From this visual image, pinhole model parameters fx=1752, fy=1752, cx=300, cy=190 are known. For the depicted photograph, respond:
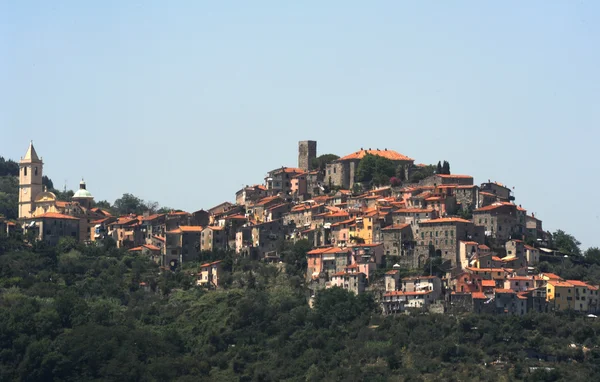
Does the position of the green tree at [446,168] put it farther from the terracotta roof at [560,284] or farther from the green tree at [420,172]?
the terracotta roof at [560,284]

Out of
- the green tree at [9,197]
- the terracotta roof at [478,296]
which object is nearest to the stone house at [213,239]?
the terracotta roof at [478,296]

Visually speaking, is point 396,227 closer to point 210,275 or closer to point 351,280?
point 351,280

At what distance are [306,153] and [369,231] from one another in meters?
20.6

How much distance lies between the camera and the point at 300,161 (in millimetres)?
111875

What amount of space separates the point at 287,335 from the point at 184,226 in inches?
625

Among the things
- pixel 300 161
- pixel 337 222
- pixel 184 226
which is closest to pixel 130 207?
pixel 300 161

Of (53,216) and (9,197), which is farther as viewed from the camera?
(9,197)

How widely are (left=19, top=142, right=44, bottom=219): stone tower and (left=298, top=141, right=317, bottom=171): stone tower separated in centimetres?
1642

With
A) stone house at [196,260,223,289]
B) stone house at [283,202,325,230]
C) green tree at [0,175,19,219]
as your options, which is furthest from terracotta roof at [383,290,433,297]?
green tree at [0,175,19,219]

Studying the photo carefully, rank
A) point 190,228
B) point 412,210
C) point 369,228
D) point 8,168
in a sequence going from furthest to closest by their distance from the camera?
point 8,168, point 190,228, point 369,228, point 412,210

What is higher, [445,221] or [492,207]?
[492,207]

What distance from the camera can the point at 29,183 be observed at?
10919 centimetres

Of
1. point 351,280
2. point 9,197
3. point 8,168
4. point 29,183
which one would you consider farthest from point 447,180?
point 8,168

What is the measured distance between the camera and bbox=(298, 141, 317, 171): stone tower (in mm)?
111312
